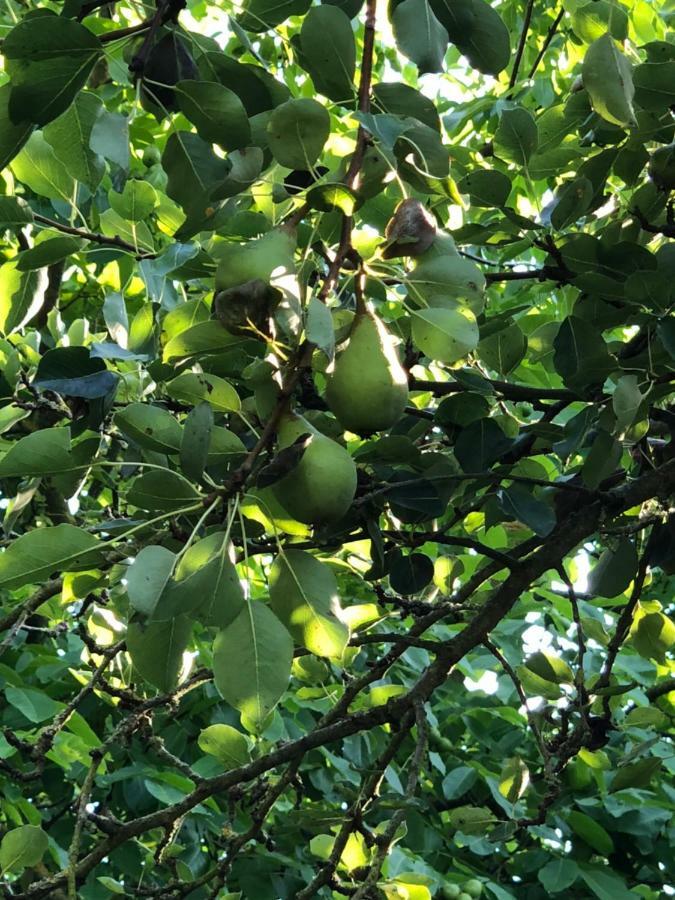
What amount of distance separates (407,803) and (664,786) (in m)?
2.44

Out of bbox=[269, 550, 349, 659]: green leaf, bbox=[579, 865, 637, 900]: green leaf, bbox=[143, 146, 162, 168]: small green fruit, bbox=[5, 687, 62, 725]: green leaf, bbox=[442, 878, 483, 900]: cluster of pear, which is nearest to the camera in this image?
bbox=[269, 550, 349, 659]: green leaf

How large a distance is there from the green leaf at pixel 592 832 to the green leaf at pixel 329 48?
2.64 meters

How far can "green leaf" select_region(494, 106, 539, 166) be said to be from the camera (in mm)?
1521

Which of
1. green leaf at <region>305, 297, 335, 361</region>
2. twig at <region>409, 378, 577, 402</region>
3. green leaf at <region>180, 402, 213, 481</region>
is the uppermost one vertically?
green leaf at <region>305, 297, 335, 361</region>

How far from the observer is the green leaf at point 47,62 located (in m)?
1.00

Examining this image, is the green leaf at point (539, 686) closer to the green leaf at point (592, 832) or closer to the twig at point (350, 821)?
the twig at point (350, 821)

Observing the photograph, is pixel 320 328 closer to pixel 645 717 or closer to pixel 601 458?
pixel 601 458

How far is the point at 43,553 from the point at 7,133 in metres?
0.41

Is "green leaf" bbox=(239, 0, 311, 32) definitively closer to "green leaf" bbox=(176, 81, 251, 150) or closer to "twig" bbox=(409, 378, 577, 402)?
"green leaf" bbox=(176, 81, 251, 150)

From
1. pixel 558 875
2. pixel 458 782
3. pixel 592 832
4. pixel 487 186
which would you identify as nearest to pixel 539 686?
pixel 487 186

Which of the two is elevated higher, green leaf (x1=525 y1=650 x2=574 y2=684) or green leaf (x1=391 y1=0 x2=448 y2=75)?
green leaf (x1=391 y1=0 x2=448 y2=75)

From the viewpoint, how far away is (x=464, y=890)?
9.80ft

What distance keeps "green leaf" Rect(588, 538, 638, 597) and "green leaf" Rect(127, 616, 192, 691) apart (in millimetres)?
843

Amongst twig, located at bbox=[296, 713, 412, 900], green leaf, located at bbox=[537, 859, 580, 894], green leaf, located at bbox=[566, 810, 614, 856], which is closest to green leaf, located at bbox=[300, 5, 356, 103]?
twig, located at bbox=[296, 713, 412, 900]
